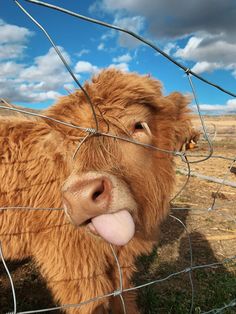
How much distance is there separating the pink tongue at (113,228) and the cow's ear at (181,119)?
52.0 inches

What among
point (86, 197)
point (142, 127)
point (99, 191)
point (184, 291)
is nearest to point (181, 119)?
point (142, 127)

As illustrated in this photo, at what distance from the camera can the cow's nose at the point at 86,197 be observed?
2.00 meters

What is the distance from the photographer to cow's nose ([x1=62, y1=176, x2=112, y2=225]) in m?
2.00

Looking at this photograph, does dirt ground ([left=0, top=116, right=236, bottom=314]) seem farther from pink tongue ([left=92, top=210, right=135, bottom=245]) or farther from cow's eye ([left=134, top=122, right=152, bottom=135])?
pink tongue ([left=92, top=210, right=135, bottom=245])

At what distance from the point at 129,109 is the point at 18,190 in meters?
1.35

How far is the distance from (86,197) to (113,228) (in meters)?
0.28

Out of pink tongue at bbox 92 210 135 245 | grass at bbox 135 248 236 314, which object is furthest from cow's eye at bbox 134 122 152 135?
grass at bbox 135 248 236 314

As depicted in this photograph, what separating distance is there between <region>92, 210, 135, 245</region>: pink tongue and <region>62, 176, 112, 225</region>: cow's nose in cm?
5

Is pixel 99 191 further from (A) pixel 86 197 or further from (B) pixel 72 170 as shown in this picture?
(B) pixel 72 170

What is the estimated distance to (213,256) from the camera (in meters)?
4.94

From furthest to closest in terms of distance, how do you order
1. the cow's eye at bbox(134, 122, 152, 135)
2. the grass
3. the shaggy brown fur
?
the grass, the cow's eye at bbox(134, 122, 152, 135), the shaggy brown fur

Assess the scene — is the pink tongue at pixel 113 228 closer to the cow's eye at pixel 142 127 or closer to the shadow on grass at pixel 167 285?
the cow's eye at pixel 142 127

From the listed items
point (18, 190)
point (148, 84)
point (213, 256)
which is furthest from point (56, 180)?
point (213, 256)

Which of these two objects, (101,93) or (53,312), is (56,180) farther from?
(53,312)
